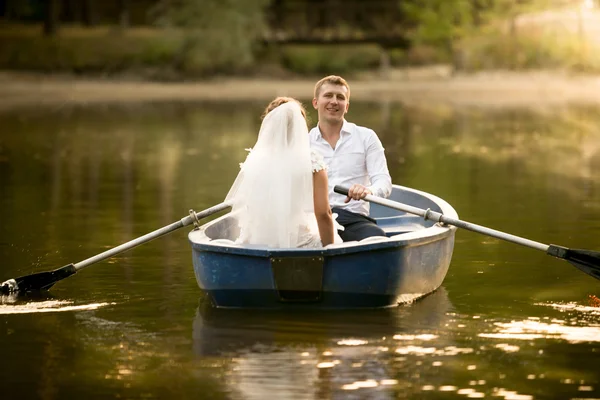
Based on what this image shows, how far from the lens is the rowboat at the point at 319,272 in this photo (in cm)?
838

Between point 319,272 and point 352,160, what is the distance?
46.6 inches

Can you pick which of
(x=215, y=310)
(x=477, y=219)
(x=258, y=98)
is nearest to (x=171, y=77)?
(x=258, y=98)

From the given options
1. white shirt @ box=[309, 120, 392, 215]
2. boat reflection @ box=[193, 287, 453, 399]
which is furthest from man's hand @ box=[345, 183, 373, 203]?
boat reflection @ box=[193, 287, 453, 399]

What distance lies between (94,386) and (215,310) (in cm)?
190

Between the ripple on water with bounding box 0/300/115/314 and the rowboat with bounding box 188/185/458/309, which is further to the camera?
the ripple on water with bounding box 0/300/115/314

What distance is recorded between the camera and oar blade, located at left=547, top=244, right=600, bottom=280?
30.2 feet

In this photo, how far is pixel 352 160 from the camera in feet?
30.8

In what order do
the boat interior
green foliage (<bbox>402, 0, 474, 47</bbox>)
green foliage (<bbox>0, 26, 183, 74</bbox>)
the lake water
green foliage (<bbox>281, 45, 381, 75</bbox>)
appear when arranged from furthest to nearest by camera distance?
green foliage (<bbox>402, 0, 474, 47</bbox>), green foliage (<bbox>281, 45, 381, 75</bbox>), green foliage (<bbox>0, 26, 183, 74</bbox>), the boat interior, the lake water

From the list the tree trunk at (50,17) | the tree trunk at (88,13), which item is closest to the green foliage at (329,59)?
the tree trunk at (88,13)

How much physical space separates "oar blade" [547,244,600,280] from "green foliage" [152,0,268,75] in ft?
131

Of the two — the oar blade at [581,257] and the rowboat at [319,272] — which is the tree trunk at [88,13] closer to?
the rowboat at [319,272]

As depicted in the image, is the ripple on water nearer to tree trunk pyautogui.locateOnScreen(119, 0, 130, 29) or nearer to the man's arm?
the man's arm

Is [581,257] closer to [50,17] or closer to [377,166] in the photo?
[377,166]

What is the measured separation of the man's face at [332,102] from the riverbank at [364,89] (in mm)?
30942
